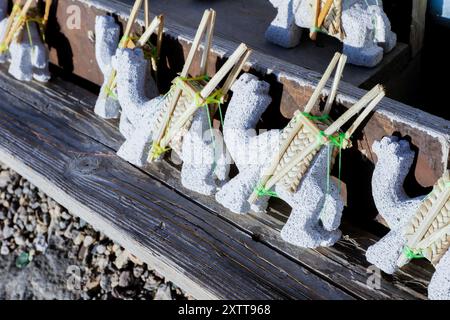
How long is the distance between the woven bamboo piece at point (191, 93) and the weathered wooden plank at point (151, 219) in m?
0.19

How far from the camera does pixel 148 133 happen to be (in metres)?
1.82

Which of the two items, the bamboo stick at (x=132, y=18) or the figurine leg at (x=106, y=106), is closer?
the bamboo stick at (x=132, y=18)

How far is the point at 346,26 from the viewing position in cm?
192

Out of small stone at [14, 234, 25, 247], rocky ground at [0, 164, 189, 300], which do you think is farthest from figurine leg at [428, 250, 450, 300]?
small stone at [14, 234, 25, 247]

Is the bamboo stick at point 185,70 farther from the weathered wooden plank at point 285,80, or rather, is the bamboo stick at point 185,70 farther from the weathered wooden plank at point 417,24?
the weathered wooden plank at point 417,24

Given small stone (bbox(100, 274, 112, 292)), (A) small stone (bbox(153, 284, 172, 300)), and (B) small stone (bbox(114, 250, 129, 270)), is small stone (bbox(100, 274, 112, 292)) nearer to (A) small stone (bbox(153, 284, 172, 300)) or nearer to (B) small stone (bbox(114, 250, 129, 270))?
(B) small stone (bbox(114, 250, 129, 270))

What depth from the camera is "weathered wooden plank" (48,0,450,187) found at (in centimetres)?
146

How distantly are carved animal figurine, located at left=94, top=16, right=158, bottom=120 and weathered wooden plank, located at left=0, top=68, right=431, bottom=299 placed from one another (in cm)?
6

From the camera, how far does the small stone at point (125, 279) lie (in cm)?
211

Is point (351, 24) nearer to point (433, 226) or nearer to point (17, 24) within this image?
point (433, 226)

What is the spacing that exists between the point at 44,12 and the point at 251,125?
118cm

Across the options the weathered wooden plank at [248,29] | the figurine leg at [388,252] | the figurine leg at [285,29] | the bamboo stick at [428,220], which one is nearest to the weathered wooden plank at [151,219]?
the figurine leg at [388,252]

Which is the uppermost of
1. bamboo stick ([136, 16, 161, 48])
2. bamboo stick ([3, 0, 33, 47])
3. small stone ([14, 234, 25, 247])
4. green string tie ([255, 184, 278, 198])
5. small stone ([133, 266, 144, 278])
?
bamboo stick ([136, 16, 161, 48])

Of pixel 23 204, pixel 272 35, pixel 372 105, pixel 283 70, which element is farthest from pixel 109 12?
pixel 372 105
